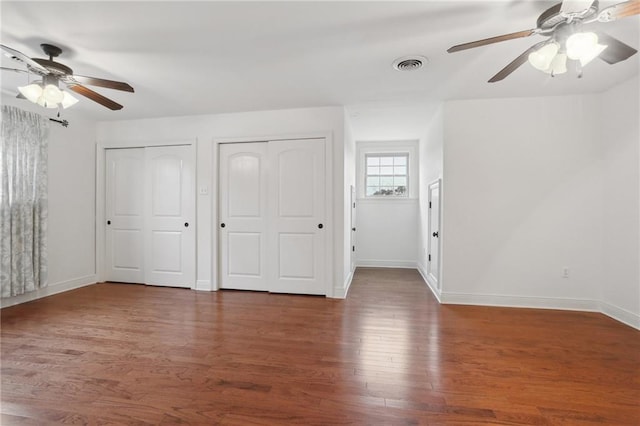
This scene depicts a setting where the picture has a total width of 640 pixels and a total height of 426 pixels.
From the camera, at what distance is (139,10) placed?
6.18 feet

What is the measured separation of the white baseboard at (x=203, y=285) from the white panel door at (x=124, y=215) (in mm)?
998

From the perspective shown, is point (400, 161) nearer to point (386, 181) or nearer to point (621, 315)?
point (386, 181)

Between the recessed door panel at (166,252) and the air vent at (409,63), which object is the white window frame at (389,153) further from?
the recessed door panel at (166,252)

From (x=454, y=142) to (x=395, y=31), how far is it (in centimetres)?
187

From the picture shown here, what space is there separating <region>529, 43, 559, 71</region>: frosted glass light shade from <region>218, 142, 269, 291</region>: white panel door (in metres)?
3.00

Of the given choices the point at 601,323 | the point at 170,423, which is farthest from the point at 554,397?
the point at 170,423

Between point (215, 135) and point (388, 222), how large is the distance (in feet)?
12.0

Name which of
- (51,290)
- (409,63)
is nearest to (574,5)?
(409,63)

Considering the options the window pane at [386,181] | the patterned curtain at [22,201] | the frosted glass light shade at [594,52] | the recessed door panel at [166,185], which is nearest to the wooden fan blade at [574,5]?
the frosted glass light shade at [594,52]

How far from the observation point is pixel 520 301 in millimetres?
3393

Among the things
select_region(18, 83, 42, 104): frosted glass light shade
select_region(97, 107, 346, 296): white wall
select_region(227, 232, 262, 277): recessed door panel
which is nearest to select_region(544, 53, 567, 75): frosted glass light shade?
select_region(97, 107, 346, 296): white wall

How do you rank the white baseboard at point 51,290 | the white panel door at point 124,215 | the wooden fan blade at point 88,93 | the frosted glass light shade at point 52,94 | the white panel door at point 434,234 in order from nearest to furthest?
the frosted glass light shade at point 52,94, the wooden fan blade at point 88,93, the white baseboard at point 51,290, the white panel door at point 434,234, the white panel door at point 124,215

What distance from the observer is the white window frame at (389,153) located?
574cm

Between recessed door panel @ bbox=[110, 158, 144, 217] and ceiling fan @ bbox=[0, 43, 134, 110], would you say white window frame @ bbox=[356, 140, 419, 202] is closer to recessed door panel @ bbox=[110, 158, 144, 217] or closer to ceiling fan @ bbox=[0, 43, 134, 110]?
recessed door panel @ bbox=[110, 158, 144, 217]
